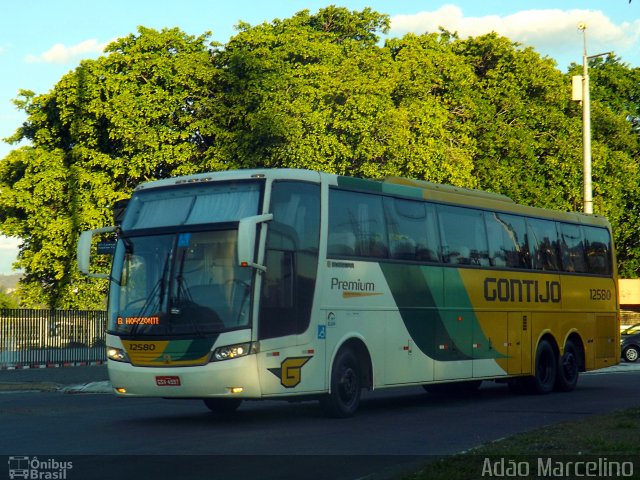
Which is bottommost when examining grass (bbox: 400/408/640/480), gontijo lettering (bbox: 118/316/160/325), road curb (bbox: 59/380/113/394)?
road curb (bbox: 59/380/113/394)

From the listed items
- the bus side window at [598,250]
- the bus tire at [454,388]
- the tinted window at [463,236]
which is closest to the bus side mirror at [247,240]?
the tinted window at [463,236]

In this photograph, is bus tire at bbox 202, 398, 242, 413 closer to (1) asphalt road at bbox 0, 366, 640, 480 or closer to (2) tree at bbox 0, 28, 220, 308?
(1) asphalt road at bbox 0, 366, 640, 480

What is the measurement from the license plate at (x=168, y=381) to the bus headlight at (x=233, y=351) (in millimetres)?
568

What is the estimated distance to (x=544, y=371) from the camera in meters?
23.7

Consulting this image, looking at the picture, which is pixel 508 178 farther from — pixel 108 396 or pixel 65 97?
pixel 108 396

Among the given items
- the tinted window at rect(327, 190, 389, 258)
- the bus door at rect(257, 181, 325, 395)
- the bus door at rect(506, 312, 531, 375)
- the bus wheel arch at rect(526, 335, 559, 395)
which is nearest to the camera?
the bus door at rect(257, 181, 325, 395)

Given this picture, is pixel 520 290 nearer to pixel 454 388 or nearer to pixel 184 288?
pixel 454 388

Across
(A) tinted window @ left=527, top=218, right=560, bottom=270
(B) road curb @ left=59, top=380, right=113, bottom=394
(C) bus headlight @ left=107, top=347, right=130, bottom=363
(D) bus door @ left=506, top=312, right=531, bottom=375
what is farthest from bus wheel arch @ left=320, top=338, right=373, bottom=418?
(B) road curb @ left=59, top=380, right=113, bottom=394

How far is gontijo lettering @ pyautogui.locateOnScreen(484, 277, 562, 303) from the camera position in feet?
71.4

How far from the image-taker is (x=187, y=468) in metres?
11.1

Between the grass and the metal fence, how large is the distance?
81.6 feet

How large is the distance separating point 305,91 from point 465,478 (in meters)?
42.2

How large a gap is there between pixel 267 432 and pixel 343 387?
244cm

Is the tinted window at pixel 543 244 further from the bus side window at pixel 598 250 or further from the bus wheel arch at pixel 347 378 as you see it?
the bus wheel arch at pixel 347 378
